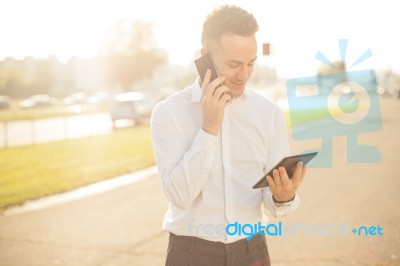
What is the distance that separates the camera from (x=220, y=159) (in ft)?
7.37

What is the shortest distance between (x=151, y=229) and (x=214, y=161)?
4.42 meters

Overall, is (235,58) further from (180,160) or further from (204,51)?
(180,160)

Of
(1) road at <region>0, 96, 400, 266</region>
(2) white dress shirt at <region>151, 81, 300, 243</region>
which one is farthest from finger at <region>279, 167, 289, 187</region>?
(1) road at <region>0, 96, 400, 266</region>

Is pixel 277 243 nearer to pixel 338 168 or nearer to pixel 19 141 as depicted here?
pixel 338 168

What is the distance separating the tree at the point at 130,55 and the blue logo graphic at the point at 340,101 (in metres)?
48.4

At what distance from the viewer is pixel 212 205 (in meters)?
2.20

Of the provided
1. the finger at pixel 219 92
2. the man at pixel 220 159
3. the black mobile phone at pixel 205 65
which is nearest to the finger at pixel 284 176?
the man at pixel 220 159

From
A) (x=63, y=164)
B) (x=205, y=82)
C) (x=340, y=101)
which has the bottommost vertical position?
(x=63, y=164)

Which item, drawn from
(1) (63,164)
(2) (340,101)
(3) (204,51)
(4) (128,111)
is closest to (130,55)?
(4) (128,111)

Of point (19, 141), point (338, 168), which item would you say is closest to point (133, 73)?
point (19, 141)

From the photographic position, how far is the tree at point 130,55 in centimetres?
6806

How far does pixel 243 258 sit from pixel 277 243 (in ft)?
12.3

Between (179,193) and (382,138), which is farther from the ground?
(179,193)

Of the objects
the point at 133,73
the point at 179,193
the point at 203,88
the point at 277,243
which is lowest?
the point at 277,243
